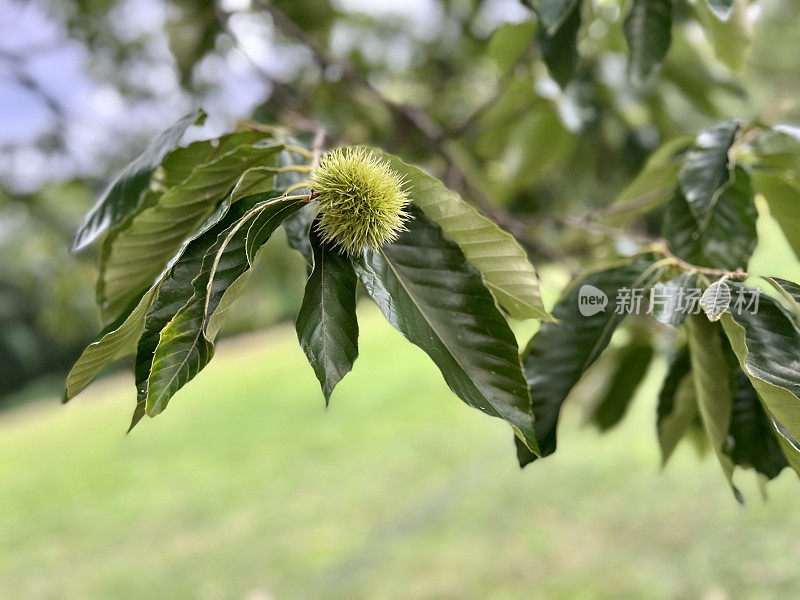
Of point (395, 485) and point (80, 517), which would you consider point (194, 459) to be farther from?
point (395, 485)

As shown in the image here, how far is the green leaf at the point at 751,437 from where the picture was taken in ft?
2.16

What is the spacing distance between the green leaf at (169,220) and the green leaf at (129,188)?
0.02 m

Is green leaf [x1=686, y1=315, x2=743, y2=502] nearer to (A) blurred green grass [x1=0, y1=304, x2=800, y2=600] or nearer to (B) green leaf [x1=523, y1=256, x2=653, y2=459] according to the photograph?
(B) green leaf [x1=523, y1=256, x2=653, y2=459]

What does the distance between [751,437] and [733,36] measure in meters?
0.52

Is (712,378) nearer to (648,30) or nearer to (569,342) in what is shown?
(569,342)

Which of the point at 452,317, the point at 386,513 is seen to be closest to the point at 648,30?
the point at 452,317

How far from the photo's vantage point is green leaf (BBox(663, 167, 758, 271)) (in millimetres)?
690

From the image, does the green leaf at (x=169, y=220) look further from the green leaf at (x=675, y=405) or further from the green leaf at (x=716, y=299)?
the green leaf at (x=675, y=405)

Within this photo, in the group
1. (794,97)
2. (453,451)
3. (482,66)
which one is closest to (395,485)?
(453,451)

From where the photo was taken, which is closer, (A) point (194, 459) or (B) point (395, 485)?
(B) point (395, 485)

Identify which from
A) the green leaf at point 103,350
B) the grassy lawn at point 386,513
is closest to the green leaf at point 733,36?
the green leaf at point 103,350

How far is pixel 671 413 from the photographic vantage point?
0.74 meters

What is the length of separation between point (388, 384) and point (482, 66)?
13.1 feet

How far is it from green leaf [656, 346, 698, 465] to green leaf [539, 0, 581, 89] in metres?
0.38
